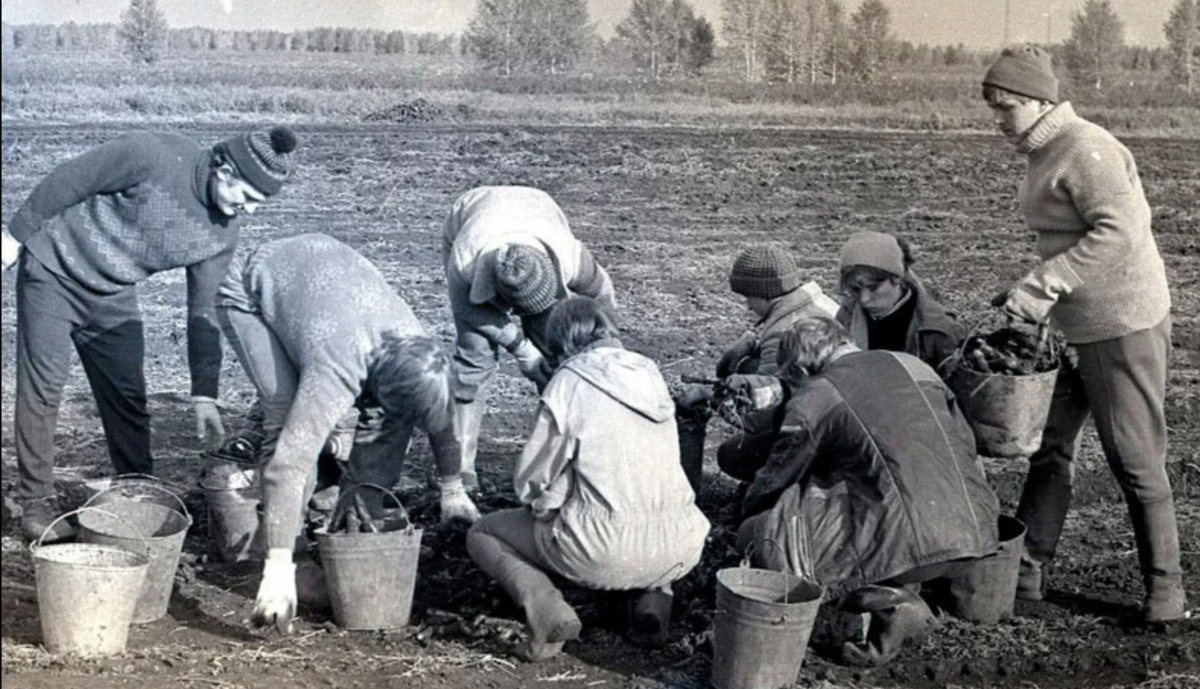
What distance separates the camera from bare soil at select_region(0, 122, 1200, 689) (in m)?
4.43

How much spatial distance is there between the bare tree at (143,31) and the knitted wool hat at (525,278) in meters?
2.18

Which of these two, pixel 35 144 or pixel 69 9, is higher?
pixel 69 9

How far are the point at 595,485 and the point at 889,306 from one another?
166 cm

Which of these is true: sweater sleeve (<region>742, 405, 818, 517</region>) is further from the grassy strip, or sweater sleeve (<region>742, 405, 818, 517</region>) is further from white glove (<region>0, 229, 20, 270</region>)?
the grassy strip

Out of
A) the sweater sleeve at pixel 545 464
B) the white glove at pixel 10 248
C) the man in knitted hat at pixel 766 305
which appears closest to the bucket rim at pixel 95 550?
the white glove at pixel 10 248

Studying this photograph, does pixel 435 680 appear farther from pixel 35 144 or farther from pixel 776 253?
pixel 35 144

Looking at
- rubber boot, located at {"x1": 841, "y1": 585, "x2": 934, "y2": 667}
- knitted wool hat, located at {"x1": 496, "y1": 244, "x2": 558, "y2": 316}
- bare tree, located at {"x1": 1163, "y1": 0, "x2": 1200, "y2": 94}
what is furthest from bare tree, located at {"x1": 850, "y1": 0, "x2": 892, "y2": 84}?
rubber boot, located at {"x1": 841, "y1": 585, "x2": 934, "y2": 667}

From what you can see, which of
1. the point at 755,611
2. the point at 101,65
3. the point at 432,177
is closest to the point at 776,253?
the point at 755,611

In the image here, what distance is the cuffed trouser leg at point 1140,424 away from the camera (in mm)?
4711

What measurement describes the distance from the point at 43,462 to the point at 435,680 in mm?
1780

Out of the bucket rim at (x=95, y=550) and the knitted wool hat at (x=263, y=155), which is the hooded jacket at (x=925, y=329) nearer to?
the knitted wool hat at (x=263, y=155)

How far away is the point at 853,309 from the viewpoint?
5.45m

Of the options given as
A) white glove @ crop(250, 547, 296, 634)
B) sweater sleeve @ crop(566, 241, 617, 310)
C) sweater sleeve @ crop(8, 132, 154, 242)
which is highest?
sweater sleeve @ crop(8, 132, 154, 242)

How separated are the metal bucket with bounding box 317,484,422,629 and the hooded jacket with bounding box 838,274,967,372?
193 cm
